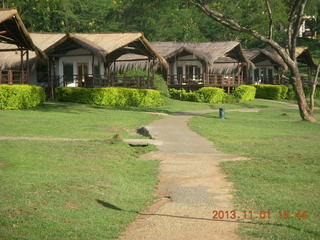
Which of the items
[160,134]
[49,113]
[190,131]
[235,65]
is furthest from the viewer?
[235,65]

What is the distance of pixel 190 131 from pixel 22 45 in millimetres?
13548

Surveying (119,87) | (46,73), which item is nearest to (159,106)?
(119,87)

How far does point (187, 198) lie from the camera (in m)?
9.84

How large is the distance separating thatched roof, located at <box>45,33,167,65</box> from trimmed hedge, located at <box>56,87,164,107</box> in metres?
2.24

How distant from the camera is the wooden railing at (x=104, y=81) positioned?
35969 mm

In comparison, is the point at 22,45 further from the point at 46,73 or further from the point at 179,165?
the point at 179,165

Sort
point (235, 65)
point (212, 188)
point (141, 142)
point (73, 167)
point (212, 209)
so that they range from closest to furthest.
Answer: point (212, 209), point (212, 188), point (73, 167), point (141, 142), point (235, 65)

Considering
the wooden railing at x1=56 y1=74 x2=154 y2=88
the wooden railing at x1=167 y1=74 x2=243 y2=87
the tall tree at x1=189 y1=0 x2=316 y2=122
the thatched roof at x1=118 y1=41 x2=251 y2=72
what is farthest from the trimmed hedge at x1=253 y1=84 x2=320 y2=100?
the tall tree at x1=189 y1=0 x2=316 y2=122

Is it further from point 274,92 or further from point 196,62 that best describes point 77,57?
point 274,92

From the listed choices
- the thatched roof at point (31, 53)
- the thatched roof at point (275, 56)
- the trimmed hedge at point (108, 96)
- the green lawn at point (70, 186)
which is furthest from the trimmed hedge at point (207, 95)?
the green lawn at point (70, 186)

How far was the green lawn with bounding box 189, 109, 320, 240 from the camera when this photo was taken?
7953mm

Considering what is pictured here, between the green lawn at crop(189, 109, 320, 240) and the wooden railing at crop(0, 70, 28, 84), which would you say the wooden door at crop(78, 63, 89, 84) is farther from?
the green lawn at crop(189, 109, 320, 240)

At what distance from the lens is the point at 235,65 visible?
178 ft

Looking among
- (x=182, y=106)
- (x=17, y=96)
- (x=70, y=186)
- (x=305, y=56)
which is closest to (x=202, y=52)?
(x=182, y=106)
